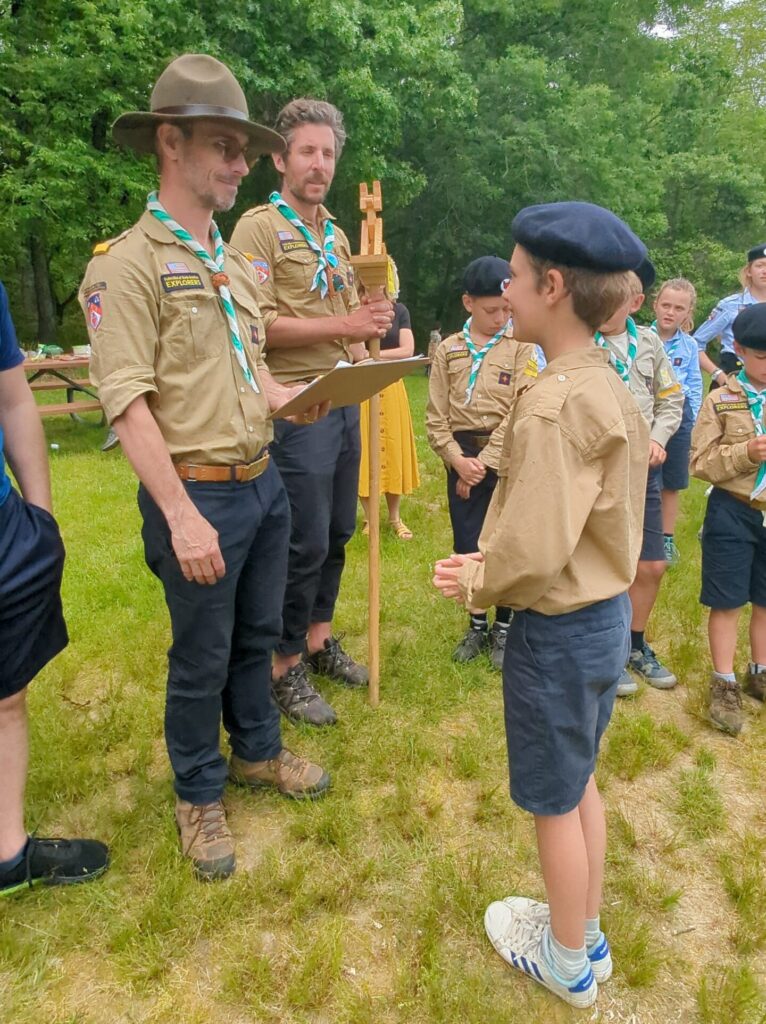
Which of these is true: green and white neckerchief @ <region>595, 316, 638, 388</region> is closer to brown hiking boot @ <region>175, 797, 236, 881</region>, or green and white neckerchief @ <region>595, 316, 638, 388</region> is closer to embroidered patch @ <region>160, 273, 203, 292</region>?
embroidered patch @ <region>160, 273, 203, 292</region>

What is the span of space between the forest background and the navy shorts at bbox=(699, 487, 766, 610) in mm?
12020

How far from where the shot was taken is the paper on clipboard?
2461mm

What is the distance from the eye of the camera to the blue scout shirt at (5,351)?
7.52 feet

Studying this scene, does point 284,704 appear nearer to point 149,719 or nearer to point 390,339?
point 149,719

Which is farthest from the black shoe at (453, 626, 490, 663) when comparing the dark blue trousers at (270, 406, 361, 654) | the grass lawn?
the dark blue trousers at (270, 406, 361, 654)

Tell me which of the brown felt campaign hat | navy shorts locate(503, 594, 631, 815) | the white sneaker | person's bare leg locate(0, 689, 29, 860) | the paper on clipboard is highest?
the brown felt campaign hat

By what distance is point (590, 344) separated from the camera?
1.87 m

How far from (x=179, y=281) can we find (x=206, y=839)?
6.23 feet

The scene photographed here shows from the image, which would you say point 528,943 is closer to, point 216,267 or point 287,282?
point 216,267

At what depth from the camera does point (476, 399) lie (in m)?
3.96

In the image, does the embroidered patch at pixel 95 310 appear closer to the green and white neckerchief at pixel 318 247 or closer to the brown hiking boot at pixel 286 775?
the green and white neckerchief at pixel 318 247

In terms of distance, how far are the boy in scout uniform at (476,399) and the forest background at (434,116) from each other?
1064 cm

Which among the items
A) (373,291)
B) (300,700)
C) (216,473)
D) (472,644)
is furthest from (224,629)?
(472,644)

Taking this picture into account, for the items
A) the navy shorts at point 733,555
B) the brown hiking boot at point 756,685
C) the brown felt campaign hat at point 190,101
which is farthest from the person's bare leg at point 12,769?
the brown hiking boot at point 756,685
